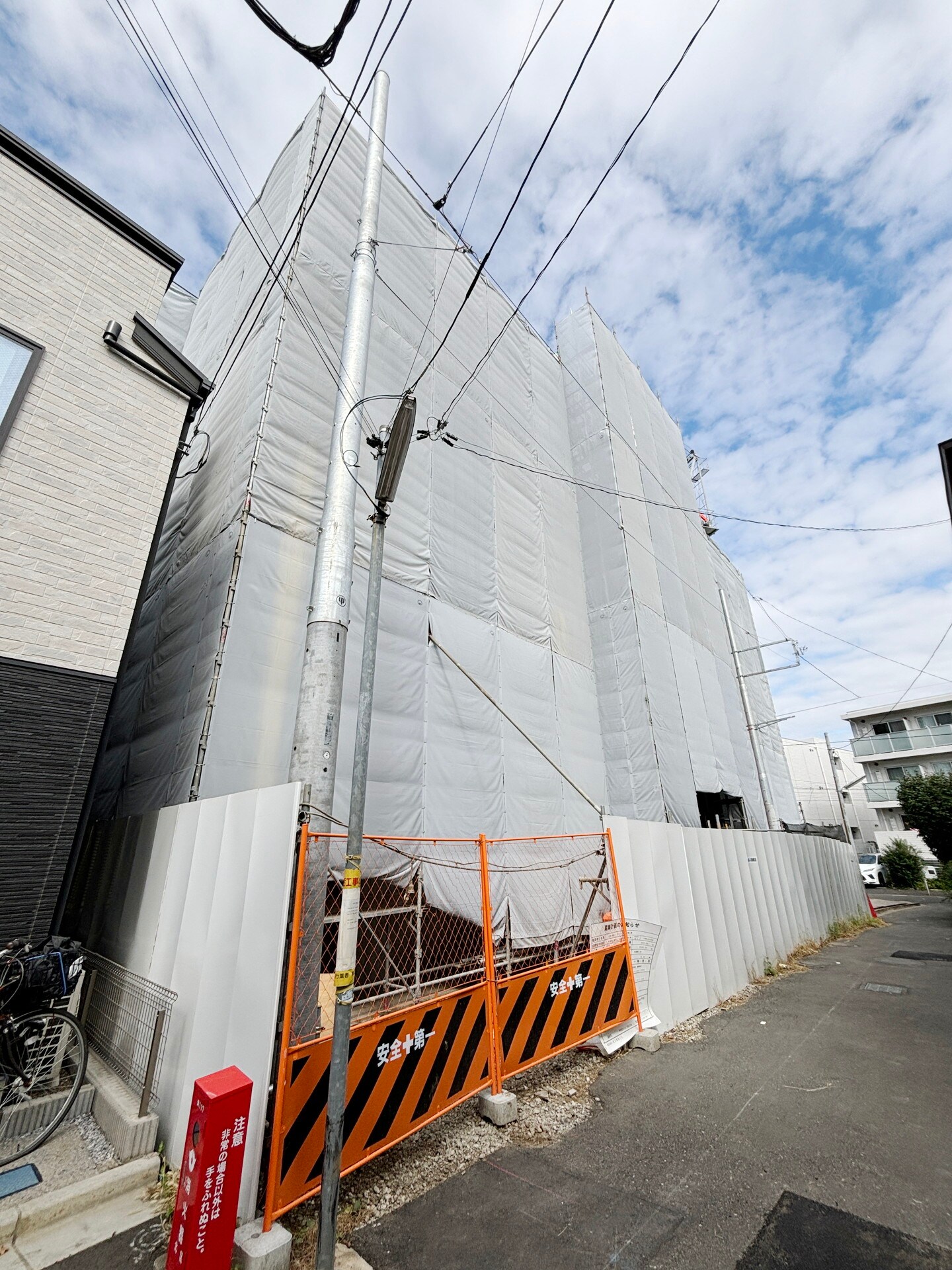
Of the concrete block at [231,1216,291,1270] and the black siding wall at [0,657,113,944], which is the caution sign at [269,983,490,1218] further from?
the black siding wall at [0,657,113,944]

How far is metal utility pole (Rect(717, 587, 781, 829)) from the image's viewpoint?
612 inches

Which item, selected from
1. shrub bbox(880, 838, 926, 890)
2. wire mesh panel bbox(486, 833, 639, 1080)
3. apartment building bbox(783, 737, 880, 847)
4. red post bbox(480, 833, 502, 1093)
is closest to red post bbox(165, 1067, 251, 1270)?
red post bbox(480, 833, 502, 1093)

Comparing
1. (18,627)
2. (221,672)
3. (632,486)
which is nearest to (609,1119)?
(221,672)

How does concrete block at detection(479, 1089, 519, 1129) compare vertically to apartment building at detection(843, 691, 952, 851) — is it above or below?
below

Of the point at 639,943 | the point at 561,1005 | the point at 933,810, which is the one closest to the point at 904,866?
the point at 933,810

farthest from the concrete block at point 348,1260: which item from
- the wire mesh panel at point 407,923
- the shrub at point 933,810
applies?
the shrub at point 933,810

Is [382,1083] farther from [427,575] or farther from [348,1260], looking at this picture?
[427,575]

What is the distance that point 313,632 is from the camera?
16.9ft

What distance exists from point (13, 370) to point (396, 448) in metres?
3.90

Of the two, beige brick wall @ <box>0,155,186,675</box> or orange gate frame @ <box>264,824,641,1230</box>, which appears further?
beige brick wall @ <box>0,155,186,675</box>

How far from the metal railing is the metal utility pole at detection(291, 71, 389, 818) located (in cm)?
165

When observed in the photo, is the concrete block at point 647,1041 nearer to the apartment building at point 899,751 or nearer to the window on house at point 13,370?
the window on house at point 13,370

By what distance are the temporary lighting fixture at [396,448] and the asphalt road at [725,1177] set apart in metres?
4.07

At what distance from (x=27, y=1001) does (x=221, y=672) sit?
2912 mm
